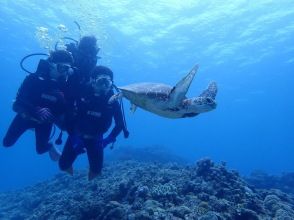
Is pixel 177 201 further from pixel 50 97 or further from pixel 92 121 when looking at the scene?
pixel 50 97

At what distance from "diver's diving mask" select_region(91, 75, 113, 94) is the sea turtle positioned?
161 cm

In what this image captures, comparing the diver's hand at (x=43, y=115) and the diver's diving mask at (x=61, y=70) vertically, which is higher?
the diver's diving mask at (x=61, y=70)

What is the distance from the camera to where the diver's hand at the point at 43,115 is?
6.87 m

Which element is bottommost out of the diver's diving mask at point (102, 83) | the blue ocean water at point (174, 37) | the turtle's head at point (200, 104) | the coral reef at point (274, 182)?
the turtle's head at point (200, 104)

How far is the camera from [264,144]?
545ft

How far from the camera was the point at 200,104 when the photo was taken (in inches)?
179

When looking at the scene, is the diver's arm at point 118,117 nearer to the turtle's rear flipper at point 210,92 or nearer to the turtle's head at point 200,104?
the turtle's rear flipper at point 210,92

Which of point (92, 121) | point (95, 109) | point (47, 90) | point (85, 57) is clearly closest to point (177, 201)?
point (92, 121)

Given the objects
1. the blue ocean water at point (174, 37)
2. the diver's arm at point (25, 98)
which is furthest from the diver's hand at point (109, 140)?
the blue ocean water at point (174, 37)

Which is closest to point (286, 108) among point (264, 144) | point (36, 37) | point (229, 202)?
point (36, 37)

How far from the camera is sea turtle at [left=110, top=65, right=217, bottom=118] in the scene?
14.6ft

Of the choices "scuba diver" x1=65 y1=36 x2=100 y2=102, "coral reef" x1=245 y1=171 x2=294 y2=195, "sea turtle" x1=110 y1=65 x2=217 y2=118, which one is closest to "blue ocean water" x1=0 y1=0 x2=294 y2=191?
"coral reef" x1=245 y1=171 x2=294 y2=195

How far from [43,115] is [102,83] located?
5.14 feet

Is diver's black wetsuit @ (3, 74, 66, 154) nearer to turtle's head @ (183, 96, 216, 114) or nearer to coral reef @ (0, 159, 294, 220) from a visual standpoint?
coral reef @ (0, 159, 294, 220)
